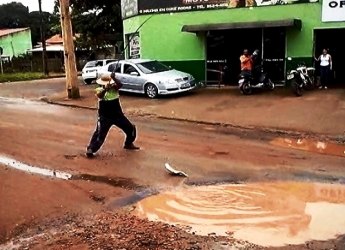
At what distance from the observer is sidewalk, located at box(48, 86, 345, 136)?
1295 centimetres

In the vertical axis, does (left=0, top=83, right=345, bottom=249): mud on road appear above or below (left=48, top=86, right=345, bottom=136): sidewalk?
below

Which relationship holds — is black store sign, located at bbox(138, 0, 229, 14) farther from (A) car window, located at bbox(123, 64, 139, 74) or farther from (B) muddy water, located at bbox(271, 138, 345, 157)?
(B) muddy water, located at bbox(271, 138, 345, 157)

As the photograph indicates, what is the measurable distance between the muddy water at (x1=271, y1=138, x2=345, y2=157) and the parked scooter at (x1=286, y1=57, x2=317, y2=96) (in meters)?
5.95

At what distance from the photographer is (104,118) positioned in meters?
9.84

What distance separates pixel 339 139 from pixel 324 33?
10.7m

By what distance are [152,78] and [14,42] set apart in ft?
129

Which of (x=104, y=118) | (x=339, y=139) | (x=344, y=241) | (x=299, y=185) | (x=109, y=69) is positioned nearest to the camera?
(x=344, y=241)

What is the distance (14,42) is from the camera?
2122 inches

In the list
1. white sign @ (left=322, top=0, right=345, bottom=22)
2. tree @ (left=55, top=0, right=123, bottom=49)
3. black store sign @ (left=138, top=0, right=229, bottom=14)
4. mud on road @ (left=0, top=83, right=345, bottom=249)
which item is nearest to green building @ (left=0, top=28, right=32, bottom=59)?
tree @ (left=55, top=0, right=123, bottom=49)

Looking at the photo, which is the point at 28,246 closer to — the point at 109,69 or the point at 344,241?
the point at 344,241

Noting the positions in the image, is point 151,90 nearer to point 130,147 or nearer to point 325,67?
point 325,67

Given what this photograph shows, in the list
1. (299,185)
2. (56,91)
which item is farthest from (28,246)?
(56,91)

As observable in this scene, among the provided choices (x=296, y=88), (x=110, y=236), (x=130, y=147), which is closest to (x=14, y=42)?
(x=296, y=88)

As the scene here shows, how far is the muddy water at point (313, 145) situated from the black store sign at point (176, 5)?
10.1 meters
